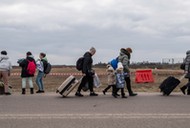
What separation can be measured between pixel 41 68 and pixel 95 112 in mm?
6306

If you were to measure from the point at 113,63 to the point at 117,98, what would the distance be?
4.43 ft

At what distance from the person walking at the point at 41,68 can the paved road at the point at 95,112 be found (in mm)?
2525

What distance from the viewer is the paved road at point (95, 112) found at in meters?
8.40

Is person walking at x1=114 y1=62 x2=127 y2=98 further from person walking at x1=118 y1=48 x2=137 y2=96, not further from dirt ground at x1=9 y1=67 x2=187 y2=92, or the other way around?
dirt ground at x1=9 y1=67 x2=187 y2=92

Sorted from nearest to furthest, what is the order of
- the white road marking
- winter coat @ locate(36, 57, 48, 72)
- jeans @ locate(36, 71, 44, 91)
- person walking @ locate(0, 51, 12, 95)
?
the white road marking, person walking @ locate(0, 51, 12, 95), jeans @ locate(36, 71, 44, 91), winter coat @ locate(36, 57, 48, 72)

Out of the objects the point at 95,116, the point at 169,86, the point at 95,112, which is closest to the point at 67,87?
the point at 169,86

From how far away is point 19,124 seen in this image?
8.41m

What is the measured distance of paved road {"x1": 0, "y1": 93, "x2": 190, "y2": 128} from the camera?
331 inches

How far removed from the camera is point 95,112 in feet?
32.9

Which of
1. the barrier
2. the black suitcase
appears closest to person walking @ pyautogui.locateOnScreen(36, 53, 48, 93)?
the black suitcase

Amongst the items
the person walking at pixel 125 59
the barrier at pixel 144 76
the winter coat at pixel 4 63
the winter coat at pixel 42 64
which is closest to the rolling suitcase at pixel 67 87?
the person walking at pixel 125 59

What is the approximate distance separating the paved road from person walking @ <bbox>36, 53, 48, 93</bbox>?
253 cm

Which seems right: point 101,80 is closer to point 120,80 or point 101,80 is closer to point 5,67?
point 5,67

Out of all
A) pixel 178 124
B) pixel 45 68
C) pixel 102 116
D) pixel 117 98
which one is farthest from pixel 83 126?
pixel 45 68
